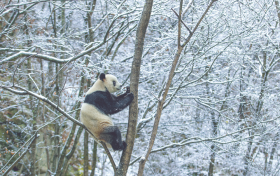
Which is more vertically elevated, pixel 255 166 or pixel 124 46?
pixel 124 46

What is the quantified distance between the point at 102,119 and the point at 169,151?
17.9ft

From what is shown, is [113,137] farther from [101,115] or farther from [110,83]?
[110,83]

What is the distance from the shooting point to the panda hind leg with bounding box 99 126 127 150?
9.49 ft

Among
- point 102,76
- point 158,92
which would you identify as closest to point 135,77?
point 102,76

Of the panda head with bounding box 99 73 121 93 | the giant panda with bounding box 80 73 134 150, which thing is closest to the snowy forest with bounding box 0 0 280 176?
the panda head with bounding box 99 73 121 93

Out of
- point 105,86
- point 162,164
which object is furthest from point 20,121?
point 105,86

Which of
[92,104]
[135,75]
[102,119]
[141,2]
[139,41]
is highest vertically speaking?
[141,2]

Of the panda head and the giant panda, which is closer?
the giant panda

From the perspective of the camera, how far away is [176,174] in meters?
7.80

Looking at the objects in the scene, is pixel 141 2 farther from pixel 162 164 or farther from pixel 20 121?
pixel 20 121

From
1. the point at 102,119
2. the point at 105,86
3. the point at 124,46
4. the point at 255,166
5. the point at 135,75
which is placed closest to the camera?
the point at 135,75

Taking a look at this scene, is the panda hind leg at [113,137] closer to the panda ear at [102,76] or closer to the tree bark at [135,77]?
the tree bark at [135,77]

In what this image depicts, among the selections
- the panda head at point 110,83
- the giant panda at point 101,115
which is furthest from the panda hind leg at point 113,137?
the panda head at point 110,83

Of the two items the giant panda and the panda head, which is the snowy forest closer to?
the panda head
